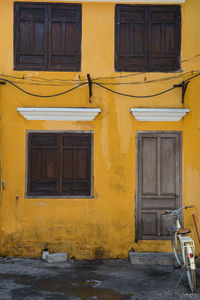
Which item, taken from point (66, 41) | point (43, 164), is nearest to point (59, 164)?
point (43, 164)

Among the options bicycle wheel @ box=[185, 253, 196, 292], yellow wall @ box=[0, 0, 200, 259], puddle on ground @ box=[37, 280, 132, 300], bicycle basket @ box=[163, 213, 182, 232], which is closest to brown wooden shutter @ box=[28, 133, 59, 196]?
yellow wall @ box=[0, 0, 200, 259]

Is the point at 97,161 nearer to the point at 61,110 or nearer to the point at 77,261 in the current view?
A: the point at 61,110

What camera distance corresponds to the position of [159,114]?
837 cm

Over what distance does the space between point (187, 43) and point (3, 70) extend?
424 centimetres

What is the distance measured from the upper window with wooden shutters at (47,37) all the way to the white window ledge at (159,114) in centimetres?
171

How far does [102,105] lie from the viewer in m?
8.48

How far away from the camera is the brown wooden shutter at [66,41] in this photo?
335 inches

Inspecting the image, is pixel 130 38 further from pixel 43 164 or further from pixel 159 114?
pixel 43 164

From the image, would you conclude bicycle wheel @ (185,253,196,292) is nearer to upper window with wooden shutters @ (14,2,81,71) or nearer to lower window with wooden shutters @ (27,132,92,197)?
lower window with wooden shutters @ (27,132,92,197)

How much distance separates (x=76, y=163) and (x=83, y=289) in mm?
2919

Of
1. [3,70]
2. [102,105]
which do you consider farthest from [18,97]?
[102,105]

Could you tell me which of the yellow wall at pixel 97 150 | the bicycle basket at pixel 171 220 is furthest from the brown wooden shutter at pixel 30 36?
the bicycle basket at pixel 171 220

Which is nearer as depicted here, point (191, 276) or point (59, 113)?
point (191, 276)

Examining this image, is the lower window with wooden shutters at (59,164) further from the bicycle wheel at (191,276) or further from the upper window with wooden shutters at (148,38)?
the bicycle wheel at (191,276)
